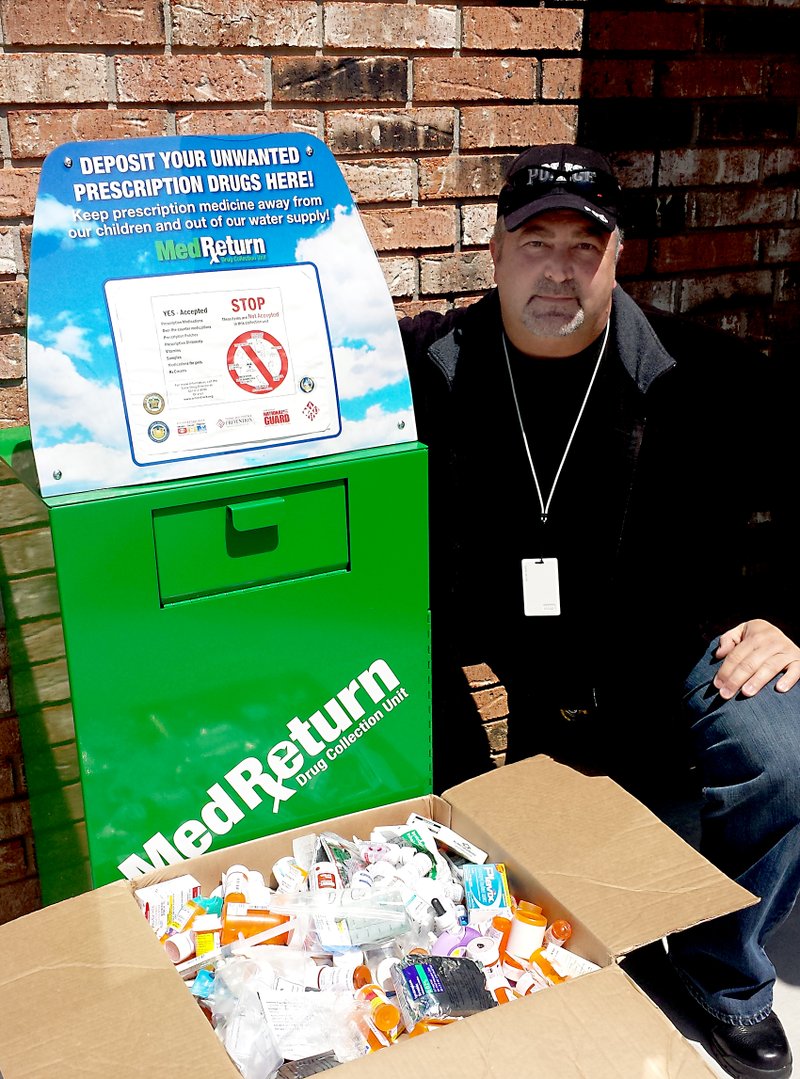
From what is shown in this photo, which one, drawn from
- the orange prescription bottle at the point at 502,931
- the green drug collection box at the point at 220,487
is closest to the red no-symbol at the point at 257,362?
the green drug collection box at the point at 220,487

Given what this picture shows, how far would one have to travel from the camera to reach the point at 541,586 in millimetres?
2291

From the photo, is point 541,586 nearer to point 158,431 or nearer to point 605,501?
point 605,501

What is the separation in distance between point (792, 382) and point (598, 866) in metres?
1.82

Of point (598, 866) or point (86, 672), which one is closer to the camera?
point (86, 672)

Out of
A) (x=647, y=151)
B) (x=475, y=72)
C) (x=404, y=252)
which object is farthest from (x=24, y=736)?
(x=647, y=151)

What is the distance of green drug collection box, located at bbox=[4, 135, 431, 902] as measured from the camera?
156cm

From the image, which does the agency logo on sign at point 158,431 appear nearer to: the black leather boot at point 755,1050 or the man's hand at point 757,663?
the man's hand at point 757,663

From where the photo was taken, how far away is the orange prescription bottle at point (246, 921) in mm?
1675

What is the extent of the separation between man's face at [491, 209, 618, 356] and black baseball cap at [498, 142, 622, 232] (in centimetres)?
4

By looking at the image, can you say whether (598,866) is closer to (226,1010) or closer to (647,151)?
(226,1010)

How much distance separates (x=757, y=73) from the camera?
2.76 m

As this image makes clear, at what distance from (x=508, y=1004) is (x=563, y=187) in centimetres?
158

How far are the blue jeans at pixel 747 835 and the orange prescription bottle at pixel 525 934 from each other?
561 mm

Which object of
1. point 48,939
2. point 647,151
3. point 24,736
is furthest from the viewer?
point 647,151
